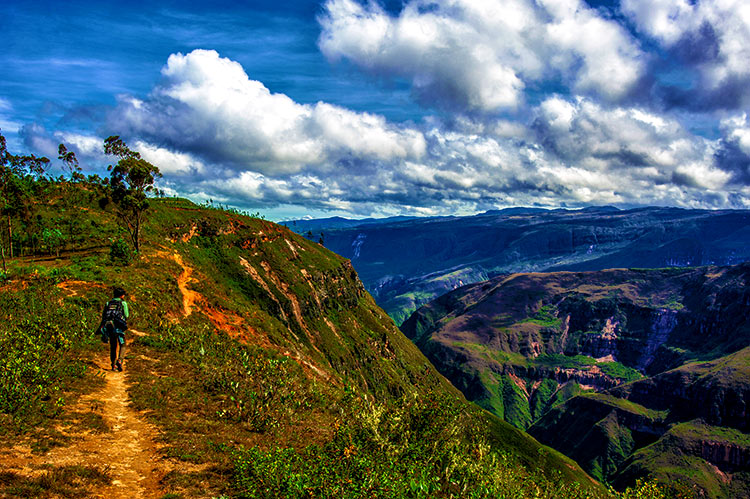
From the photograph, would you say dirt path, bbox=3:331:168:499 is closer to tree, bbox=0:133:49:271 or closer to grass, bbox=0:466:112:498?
grass, bbox=0:466:112:498

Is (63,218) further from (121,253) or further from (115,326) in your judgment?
(115,326)

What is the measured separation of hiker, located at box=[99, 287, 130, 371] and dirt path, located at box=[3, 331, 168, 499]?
3.44 metres

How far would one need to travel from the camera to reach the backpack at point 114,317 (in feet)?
75.2

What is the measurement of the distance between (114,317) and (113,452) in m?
9.82

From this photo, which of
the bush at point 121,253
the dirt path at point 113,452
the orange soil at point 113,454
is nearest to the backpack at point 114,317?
the dirt path at point 113,452

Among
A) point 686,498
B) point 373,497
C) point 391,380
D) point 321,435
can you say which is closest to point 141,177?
point 321,435

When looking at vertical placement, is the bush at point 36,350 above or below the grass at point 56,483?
above

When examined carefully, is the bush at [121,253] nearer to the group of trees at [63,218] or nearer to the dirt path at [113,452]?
the group of trees at [63,218]

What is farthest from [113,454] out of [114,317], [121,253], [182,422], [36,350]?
[121,253]

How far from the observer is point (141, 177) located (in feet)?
196

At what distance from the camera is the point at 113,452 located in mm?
15320

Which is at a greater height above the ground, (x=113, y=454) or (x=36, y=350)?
(x=36, y=350)

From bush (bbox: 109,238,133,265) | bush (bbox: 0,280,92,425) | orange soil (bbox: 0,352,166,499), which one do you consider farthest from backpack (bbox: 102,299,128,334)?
bush (bbox: 109,238,133,265)

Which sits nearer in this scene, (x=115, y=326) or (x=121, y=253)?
(x=115, y=326)
